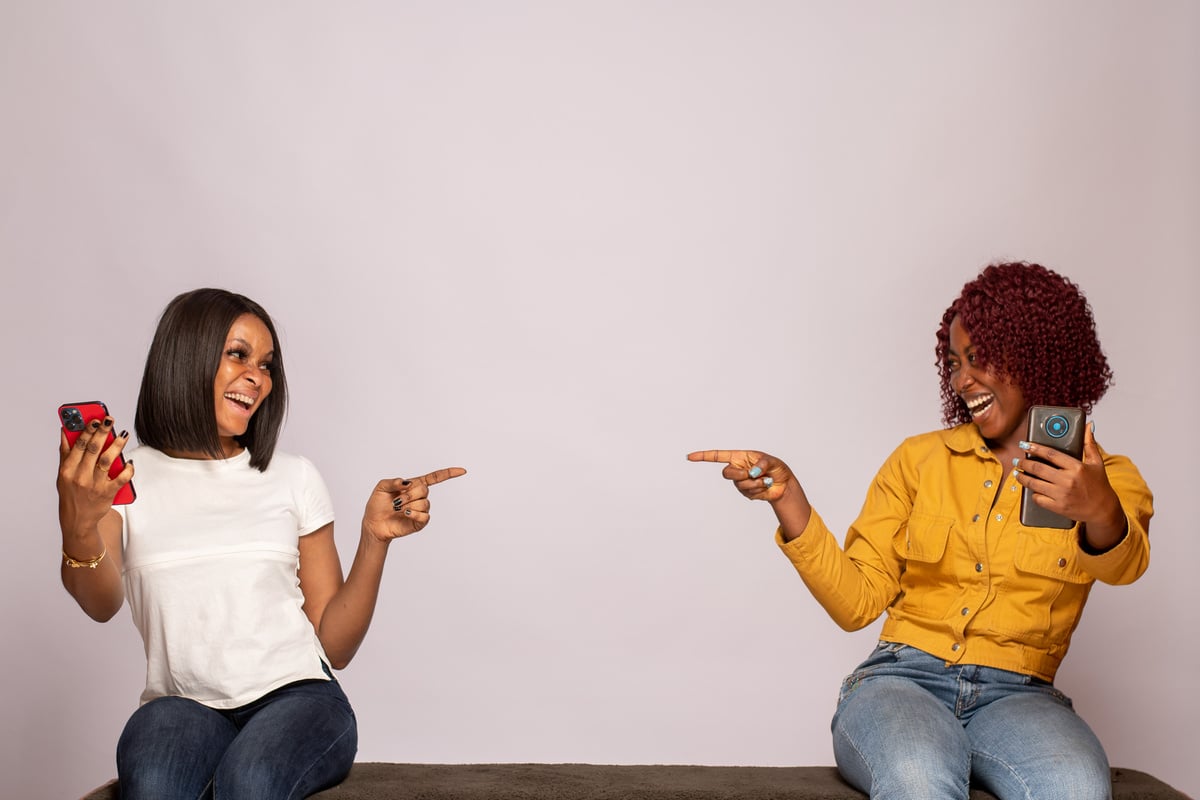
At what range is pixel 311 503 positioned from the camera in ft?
9.25

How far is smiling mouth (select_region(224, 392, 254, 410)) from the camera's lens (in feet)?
9.00

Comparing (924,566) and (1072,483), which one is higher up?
(1072,483)

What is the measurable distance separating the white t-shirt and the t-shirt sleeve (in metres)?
0.03

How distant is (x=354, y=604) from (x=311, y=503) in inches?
10.0

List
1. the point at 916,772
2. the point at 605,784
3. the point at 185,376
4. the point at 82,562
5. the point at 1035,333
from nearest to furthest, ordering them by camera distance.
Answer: the point at 916,772
the point at 82,562
the point at 605,784
the point at 185,376
the point at 1035,333

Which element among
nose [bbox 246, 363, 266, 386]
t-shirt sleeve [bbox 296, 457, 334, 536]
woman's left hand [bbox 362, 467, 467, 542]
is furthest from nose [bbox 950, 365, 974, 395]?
nose [bbox 246, 363, 266, 386]

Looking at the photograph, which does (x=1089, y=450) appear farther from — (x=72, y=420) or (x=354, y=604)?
(x=72, y=420)

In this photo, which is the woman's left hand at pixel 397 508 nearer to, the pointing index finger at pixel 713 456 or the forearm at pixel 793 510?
the pointing index finger at pixel 713 456

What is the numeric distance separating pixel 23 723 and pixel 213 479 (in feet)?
6.71

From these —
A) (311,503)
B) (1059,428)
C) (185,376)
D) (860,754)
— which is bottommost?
(860,754)

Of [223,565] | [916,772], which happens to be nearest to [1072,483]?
[916,772]

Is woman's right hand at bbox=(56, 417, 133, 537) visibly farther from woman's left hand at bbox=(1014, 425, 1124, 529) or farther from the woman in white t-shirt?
woman's left hand at bbox=(1014, 425, 1124, 529)

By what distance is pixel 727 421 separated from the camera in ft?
14.2

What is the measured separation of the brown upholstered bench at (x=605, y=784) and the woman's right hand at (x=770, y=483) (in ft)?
1.72
